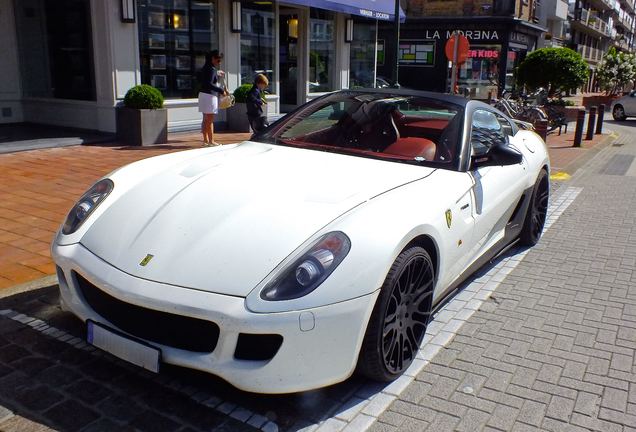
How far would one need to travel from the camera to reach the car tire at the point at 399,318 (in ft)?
9.25

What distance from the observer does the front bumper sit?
2480mm

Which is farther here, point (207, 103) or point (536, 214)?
point (207, 103)

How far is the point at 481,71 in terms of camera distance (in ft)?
109

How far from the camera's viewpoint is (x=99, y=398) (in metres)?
2.85

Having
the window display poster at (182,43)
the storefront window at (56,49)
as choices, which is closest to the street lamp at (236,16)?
the window display poster at (182,43)

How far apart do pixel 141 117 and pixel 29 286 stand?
6.47 metres

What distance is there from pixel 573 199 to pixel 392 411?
6318mm

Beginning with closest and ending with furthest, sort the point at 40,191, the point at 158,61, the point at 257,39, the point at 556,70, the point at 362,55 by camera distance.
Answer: the point at 40,191
the point at 158,61
the point at 257,39
the point at 362,55
the point at 556,70

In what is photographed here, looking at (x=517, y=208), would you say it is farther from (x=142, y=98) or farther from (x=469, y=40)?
(x=469, y=40)

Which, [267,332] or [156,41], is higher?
Result: [156,41]

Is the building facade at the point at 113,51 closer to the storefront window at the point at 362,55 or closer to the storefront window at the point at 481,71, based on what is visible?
the storefront window at the point at 362,55

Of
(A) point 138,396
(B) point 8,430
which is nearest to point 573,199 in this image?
(A) point 138,396

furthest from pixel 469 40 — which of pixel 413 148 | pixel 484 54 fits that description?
pixel 413 148

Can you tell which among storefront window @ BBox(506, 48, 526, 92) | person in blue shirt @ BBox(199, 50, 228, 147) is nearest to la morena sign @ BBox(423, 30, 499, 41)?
storefront window @ BBox(506, 48, 526, 92)
